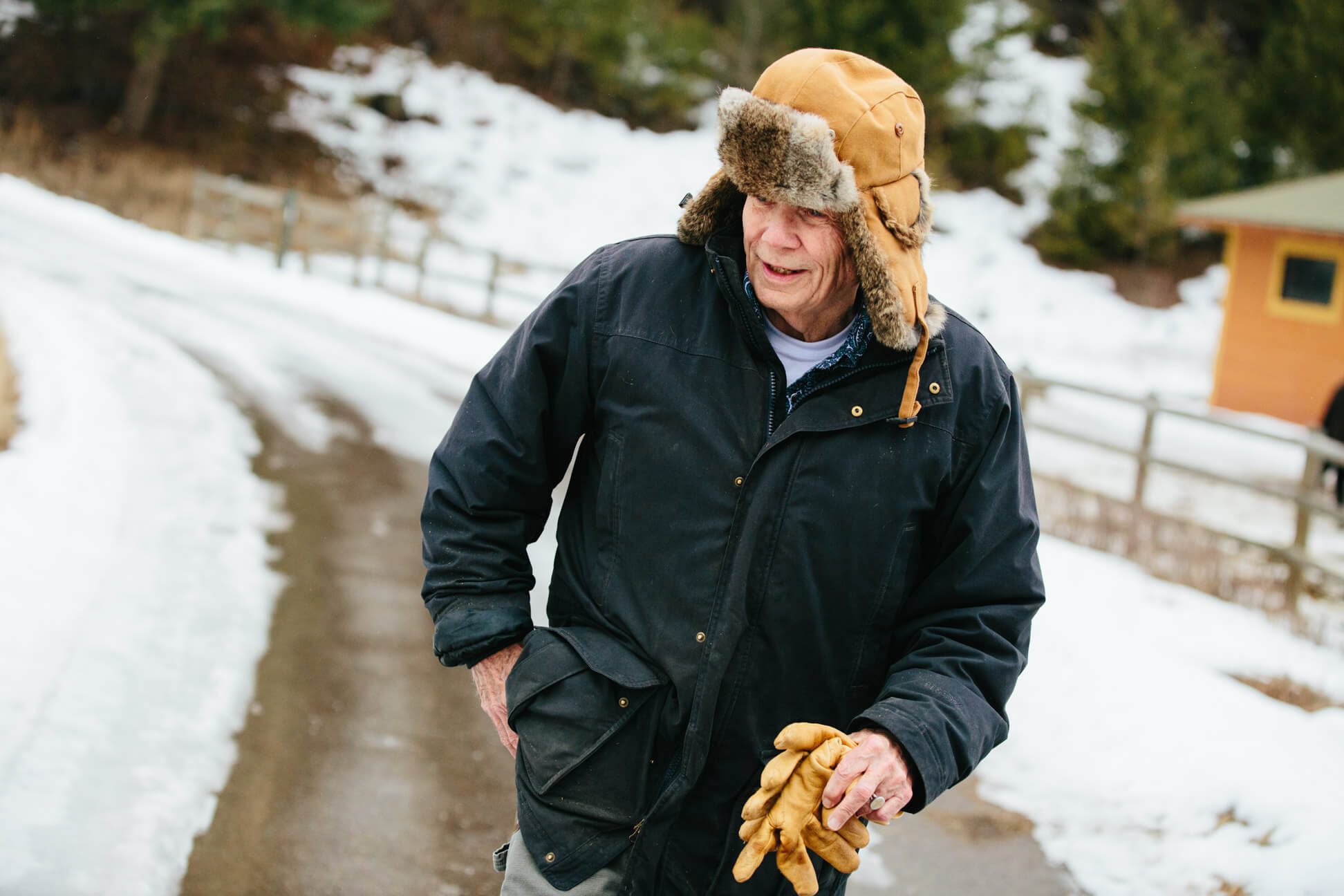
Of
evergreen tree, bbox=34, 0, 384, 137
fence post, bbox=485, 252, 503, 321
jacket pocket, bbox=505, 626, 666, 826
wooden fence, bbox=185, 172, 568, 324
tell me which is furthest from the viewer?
evergreen tree, bbox=34, 0, 384, 137

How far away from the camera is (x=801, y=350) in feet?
7.30

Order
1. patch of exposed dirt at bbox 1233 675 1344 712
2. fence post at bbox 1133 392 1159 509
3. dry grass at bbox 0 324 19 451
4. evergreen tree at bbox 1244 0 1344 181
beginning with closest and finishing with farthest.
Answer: patch of exposed dirt at bbox 1233 675 1344 712 → dry grass at bbox 0 324 19 451 → fence post at bbox 1133 392 1159 509 → evergreen tree at bbox 1244 0 1344 181

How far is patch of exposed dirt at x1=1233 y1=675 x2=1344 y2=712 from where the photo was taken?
18.2 ft

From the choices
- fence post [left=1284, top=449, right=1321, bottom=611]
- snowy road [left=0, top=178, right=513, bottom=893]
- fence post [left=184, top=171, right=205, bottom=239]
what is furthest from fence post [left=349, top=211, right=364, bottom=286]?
fence post [left=1284, top=449, right=1321, bottom=611]

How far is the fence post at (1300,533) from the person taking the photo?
8.27m

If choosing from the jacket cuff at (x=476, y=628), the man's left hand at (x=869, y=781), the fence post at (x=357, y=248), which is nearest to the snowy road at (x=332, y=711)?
the jacket cuff at (x=476, y=628)

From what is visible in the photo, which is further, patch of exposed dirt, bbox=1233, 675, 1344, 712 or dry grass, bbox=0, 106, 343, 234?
dry grass, bbox=0, 106, 343, 234

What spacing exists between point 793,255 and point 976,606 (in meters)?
0.68

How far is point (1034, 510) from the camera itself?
228cm

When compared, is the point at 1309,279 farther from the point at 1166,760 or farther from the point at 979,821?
the point at 979,821

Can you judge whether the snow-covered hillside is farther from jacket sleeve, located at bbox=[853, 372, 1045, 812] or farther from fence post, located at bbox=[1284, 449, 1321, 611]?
jacket sleeve, located at bbox=[853, 372, 1045, 812]

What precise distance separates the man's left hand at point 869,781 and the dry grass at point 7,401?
589 cm

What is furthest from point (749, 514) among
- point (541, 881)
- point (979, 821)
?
point (979, 821)

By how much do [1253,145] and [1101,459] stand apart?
18.6 metres
